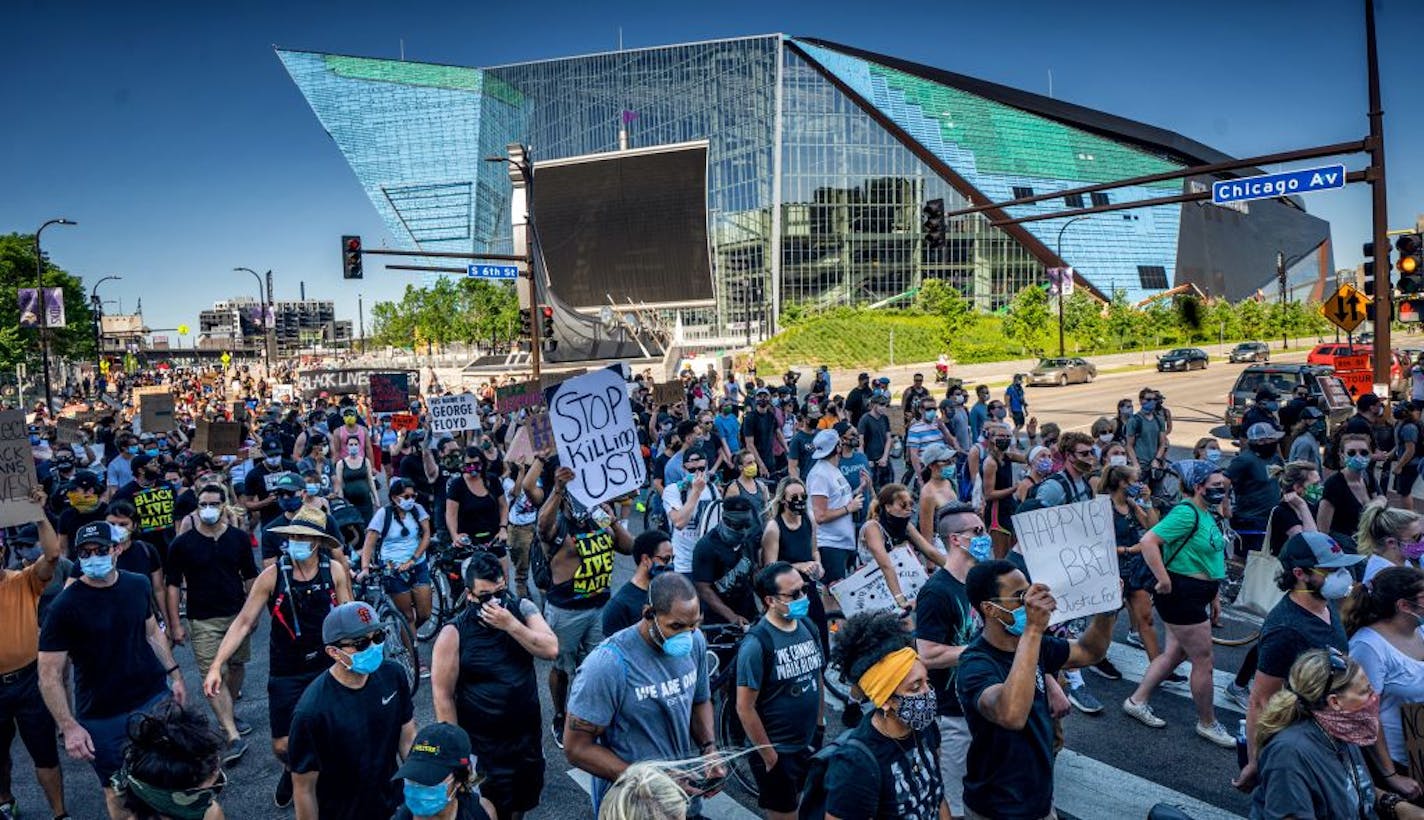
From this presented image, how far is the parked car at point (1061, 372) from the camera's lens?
143 ft

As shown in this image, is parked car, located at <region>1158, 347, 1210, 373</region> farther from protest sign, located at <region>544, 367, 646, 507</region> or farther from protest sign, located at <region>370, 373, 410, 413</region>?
protest sign, located at <region>544, 367, 646, 507</region>

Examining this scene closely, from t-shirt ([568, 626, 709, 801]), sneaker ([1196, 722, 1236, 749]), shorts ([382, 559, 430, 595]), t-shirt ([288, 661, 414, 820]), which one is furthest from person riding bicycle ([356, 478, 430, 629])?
sneaker ([1196, 722, 1236, 749])

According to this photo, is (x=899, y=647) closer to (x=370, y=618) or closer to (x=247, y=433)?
(x=370, y=618)

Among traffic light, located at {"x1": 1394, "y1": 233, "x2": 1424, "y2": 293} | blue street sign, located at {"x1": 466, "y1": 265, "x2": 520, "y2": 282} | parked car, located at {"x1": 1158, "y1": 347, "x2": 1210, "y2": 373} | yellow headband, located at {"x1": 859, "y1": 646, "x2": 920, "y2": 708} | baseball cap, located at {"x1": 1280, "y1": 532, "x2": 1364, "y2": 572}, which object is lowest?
yellow headband, located at {"x1": 859, "y1": 646, "x2": 920, "y2": 708}

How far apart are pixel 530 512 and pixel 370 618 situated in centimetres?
448

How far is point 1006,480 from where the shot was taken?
31.6 feet

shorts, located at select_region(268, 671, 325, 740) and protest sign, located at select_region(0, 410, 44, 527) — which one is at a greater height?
protest sign, located at select_region(0, 410, 44, 527)

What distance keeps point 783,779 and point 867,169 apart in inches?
3239

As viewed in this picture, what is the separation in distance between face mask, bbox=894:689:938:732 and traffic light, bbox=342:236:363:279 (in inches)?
903

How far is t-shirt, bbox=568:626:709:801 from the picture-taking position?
3.96m

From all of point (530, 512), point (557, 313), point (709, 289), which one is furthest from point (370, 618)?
point (709, 289)

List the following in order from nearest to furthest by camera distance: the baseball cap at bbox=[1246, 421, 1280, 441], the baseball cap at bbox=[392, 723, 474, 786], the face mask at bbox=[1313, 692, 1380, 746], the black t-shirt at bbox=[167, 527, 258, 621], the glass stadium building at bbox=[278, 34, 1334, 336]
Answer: the baseball cap at bbox=[392, 723, 474, 786] → the face mask at bbox=[1313, 692, 1380, 746] → the black t-shirt at bbox=[167, 527, 258, 621] → the baseball cap at bbox=[1246, 421, 1280, 441] → the glass stadium building at bbox=[278, 34, 1334, 336]

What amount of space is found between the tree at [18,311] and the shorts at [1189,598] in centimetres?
5384

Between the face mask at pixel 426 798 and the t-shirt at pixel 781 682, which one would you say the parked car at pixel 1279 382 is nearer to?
the t-shirt at pixel 781 682
